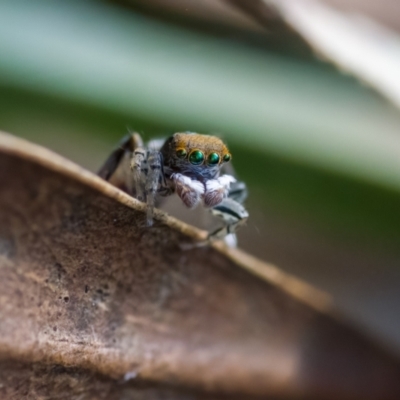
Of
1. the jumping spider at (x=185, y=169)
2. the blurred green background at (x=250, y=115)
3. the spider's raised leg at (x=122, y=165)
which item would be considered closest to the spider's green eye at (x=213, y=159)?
the jumping spider at (x=185, y=169)

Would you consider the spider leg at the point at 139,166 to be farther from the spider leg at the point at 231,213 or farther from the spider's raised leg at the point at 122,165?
the spider leg at the point at 231,213

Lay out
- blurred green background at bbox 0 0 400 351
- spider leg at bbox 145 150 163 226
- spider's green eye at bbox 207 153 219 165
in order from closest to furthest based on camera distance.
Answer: spider leg at bbox 145 150 163 226 < spider's green eye at bbox 207 153 219 165 < blurred green background at bbox 0 0 400 351

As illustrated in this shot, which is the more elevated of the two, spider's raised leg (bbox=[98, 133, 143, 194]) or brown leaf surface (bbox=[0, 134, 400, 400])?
spider's raised leg (bbox=[98, 133, 143, 194])

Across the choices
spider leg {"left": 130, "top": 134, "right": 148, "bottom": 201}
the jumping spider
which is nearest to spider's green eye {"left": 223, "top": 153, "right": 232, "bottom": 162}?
the jumping spider

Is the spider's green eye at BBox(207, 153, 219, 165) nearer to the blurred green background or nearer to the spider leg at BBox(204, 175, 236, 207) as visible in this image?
the spider leg at BBox(204, 175, 236, 207)

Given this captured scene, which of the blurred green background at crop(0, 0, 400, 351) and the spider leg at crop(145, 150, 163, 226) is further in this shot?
the blurred green background at crop(0, 0, 400, 351)

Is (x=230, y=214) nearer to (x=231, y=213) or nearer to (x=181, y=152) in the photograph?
(x=231, y=213)

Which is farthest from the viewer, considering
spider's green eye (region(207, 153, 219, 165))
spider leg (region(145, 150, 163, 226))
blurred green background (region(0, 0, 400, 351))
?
blurred green background (region(0, 0, 400, 351))
